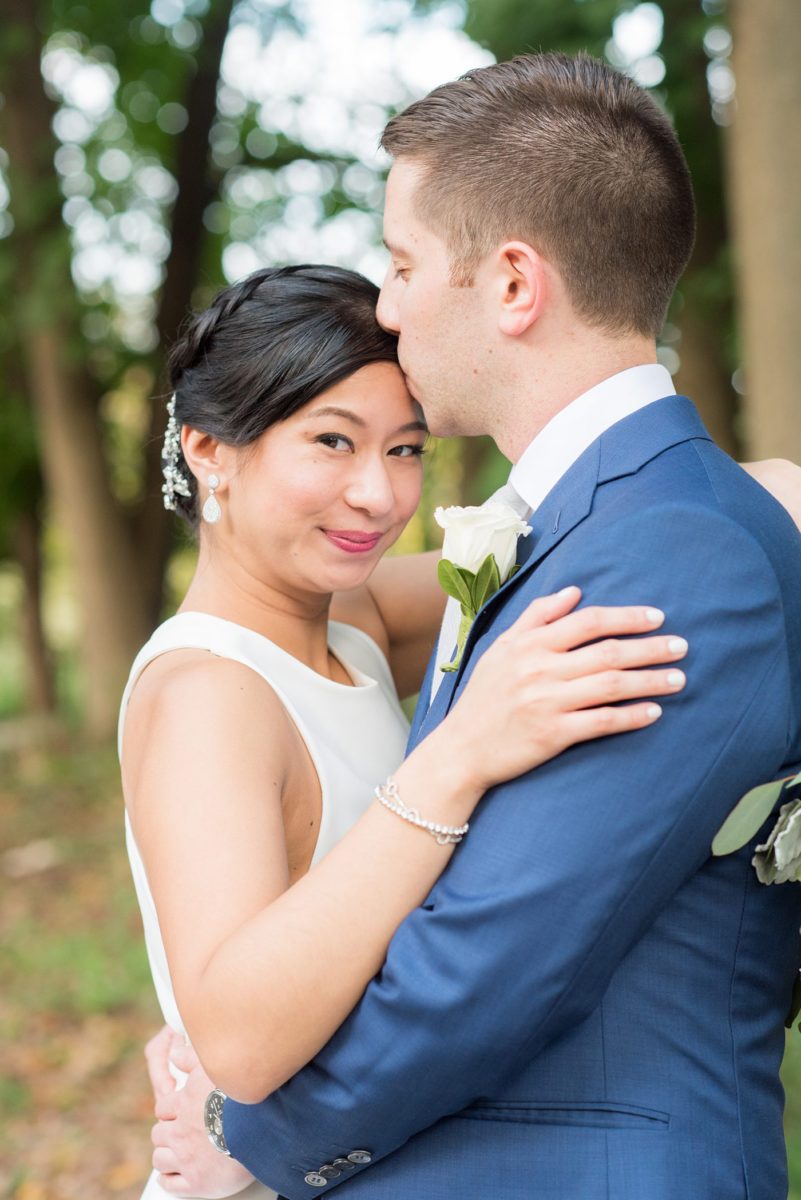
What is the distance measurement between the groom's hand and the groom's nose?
1.36m

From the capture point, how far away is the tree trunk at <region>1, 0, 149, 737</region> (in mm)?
10711

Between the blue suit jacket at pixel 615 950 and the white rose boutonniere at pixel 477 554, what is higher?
the white rose boutonniere at pixel 477 554

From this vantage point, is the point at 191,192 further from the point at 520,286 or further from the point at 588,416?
the point at 588,416

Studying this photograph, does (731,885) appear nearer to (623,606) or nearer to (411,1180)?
(623,606)

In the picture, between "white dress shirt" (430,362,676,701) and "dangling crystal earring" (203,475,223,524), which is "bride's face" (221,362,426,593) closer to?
"dangling crystal earring" (203,475,223,524)

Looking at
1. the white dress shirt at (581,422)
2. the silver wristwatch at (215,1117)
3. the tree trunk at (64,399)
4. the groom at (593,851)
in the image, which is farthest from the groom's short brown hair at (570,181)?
the tree trunk at (64,399)

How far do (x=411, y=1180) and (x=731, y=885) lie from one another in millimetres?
624

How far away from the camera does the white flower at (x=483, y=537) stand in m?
1.88

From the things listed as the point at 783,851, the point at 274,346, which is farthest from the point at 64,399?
the point at 783,851

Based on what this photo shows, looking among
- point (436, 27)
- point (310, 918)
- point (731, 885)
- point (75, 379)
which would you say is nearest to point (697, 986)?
point (731, 885)

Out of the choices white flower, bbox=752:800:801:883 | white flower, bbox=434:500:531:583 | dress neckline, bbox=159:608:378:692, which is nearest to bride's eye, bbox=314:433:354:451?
dress neckline, bbox=159:608:378:692

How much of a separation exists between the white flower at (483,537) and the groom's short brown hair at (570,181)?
0.40 metres

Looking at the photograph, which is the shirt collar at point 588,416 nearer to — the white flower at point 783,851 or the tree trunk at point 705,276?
the white flower at point 783,851

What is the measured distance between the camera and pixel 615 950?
1.66m
